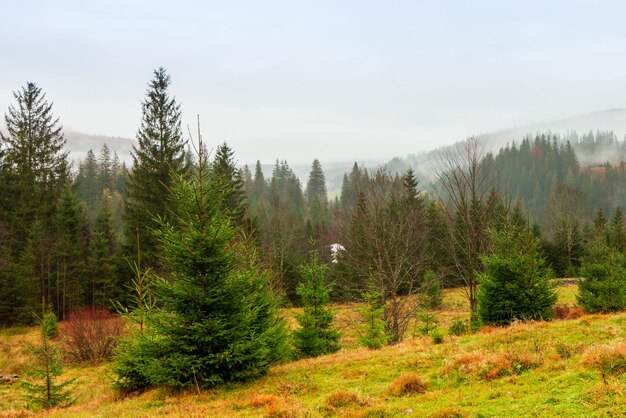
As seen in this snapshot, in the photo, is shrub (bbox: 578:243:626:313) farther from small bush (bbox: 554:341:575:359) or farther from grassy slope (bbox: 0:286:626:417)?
small bush (bbox: 554:341:575:359)

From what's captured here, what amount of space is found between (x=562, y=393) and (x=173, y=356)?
28.9 feet

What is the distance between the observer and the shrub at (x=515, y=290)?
51.4ft

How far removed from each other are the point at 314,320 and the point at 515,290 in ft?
27.7

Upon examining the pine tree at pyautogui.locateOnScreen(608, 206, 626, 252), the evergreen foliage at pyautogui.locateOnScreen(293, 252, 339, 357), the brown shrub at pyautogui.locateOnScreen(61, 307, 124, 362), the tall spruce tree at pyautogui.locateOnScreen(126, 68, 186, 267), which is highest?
the tall spruce tree at pyautogui.locateOnScreen(126, 68, 186, 267)

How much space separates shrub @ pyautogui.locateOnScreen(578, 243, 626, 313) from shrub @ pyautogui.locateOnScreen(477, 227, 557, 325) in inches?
277

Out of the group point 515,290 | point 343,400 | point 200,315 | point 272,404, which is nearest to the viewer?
point 343,400

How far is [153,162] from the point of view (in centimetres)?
3594

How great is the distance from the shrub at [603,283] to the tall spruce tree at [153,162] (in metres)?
31.1

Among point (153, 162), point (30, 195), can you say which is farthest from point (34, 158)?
point (153, 162)

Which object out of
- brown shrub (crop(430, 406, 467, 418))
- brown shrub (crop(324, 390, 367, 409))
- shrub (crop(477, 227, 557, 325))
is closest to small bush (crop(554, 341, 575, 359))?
brown shrub (crop(430, 406, 467, 418))

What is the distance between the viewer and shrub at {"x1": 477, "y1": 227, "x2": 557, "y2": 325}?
15.7 metres

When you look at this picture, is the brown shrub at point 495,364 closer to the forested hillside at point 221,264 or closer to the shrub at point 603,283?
the forested hillside at point 221,264

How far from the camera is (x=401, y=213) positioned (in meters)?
23.1

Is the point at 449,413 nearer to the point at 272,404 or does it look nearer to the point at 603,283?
the point at 272,404
